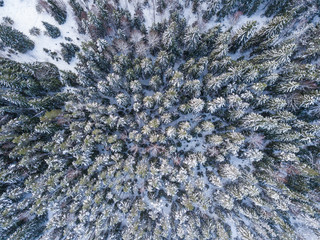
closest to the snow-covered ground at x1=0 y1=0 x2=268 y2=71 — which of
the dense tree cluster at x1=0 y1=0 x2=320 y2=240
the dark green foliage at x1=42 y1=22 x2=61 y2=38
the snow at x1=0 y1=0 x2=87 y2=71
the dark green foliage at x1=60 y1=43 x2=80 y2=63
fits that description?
the snow at x1=0 y1=0 x2=87 y2=71

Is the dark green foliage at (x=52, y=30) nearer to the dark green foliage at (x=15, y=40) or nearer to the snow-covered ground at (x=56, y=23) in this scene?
the snow-covered ground at (x=56, y=23)

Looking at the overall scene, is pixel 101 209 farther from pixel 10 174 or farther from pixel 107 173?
pixel 10 174

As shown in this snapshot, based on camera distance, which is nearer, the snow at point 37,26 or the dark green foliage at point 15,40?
the dark green foliage at point 15,40

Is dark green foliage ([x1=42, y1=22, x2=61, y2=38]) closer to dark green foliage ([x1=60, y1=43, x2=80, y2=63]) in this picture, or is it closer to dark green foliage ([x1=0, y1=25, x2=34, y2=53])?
dark green foliage ([x1=60, y1=43, x2=80, y2=63])

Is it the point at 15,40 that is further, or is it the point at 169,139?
the point at 15,40

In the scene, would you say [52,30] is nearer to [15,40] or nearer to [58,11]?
[58,11]

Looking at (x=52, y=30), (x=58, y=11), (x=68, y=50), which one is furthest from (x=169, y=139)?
(x=58, y=11)

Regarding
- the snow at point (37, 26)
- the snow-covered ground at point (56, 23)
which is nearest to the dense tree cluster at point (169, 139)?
the snow-covered ground at point (56, 23)
